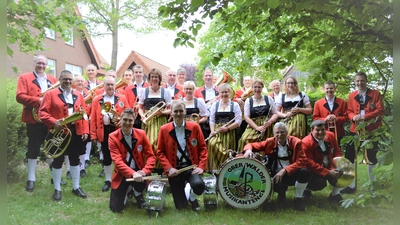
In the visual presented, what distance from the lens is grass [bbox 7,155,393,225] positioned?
11.4ft

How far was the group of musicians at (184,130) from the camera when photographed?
3.84m

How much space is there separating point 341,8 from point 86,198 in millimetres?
3573

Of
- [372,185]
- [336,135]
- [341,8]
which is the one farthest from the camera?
[336,135]

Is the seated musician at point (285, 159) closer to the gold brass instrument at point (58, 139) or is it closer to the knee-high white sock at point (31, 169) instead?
the gold brass instrument at point (58, 139)

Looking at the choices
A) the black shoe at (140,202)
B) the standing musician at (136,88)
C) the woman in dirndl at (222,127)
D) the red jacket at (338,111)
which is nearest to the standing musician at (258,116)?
the woman in dirndl at (222,127)

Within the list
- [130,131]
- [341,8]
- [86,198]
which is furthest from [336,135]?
[86,198]

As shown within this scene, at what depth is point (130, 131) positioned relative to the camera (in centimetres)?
384

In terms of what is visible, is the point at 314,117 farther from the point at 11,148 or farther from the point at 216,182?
the point at 11,148

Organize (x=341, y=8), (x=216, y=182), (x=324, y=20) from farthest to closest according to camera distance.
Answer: (x=216, y=182) < (x=324, y=20) < (x=341, y=8)

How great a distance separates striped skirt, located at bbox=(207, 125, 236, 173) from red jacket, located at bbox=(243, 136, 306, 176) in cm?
52

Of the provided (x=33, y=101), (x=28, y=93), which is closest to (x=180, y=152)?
(x=33, y=101)

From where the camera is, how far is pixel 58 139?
13.3 feet

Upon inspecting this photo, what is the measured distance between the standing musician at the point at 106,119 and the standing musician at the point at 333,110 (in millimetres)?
2826

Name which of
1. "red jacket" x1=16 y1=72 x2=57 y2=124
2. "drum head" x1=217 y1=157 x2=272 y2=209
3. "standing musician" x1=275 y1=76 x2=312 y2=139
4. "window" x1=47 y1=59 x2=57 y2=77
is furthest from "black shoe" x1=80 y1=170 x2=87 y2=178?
"standing musician" x1=275 y1=76 x2=312 y2=139
